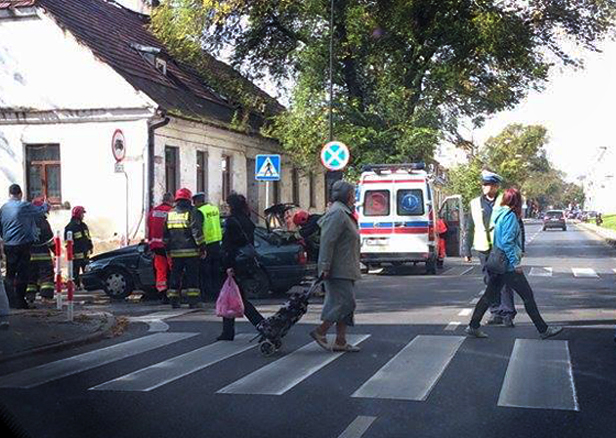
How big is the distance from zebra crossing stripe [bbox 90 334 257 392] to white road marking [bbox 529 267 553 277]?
455 inches

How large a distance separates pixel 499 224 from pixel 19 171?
17150mm

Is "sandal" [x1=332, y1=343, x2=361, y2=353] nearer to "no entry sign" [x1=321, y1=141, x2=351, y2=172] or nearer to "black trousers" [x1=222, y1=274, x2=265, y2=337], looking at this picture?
"black trousers" [x1=222, y1=274, x2=265, y2=337]

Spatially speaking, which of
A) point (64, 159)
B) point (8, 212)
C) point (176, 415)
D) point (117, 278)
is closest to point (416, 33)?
point (64, 159)

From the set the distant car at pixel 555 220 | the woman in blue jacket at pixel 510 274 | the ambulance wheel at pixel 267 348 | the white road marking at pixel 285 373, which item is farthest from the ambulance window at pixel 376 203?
the distant car at pixel 555 220

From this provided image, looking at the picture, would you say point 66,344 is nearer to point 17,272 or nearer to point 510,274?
point 17,272

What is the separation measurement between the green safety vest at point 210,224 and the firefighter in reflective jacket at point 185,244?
0.31m

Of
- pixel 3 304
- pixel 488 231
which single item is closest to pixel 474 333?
pixel 488 231

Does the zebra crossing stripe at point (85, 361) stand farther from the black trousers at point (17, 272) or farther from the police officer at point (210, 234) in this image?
the black trousers at point (17, 272)

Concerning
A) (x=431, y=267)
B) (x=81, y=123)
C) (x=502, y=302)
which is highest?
(x=81, y=123)

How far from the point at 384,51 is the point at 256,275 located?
580 inches

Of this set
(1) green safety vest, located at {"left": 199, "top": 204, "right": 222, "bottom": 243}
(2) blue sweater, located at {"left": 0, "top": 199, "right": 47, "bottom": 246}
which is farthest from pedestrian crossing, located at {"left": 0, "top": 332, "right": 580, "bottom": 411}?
(2) blue sweater, located at {"left": 0, "top": 199, "right": 47, "bottom": 246}

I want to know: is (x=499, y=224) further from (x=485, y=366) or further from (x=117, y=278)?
(x=117, y=278)

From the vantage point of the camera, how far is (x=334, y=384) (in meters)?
6.88

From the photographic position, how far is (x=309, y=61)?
25.6m
